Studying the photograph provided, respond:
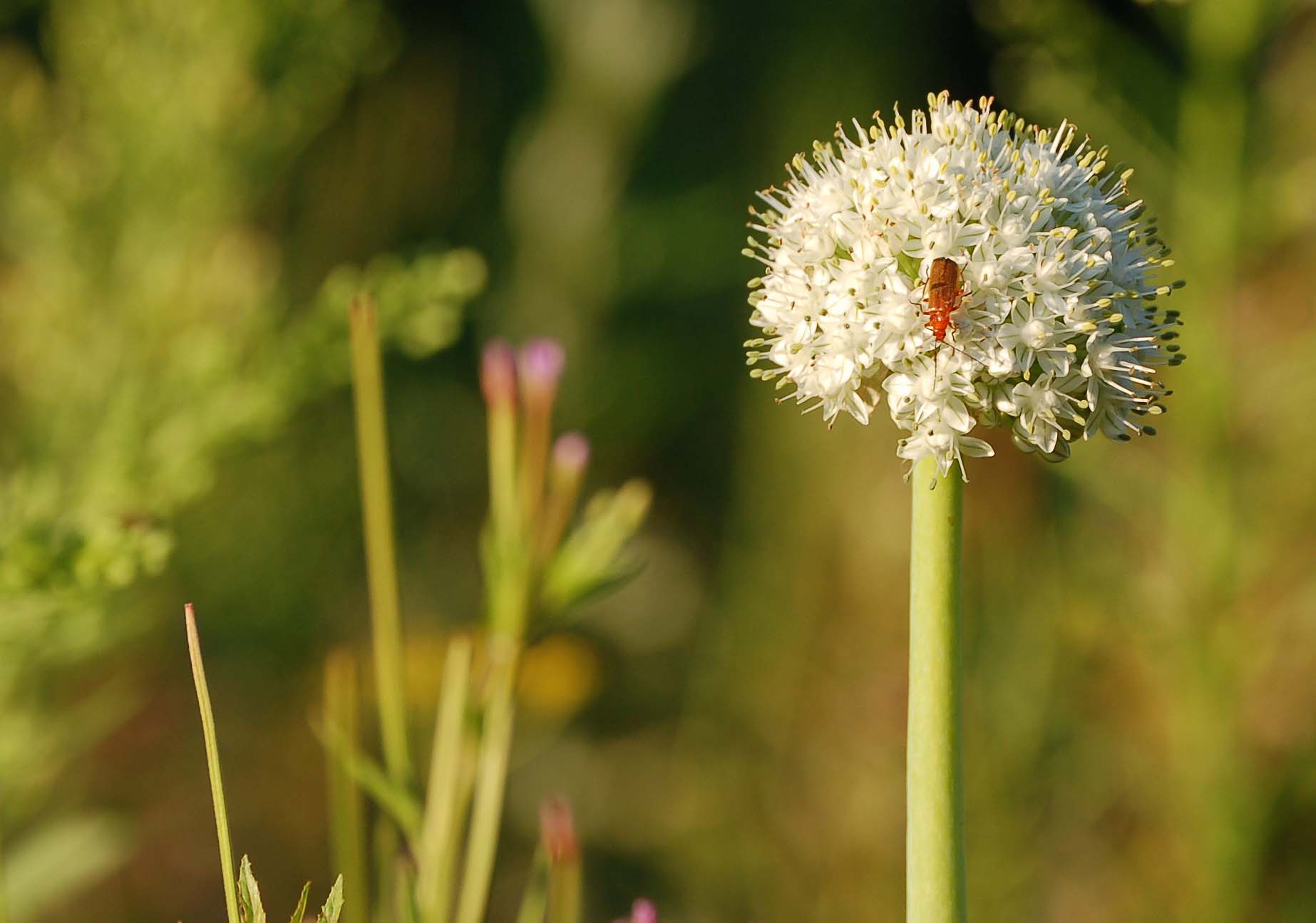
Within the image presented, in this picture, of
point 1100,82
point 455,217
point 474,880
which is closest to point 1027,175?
point 474,880

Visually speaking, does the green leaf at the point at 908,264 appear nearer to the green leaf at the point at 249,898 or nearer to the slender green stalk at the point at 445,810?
the slender green stalk at the point at 445,810

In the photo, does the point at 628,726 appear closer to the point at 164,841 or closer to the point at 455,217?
the point at 164,841

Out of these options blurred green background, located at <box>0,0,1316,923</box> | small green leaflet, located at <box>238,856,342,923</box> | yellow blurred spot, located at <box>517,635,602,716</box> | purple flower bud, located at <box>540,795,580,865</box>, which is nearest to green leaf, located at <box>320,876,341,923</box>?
small green leaflet, located at <box>238,856,342,923</box>

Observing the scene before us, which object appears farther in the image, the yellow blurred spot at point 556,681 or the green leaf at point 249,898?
the yellow blurred spot at point 556,681

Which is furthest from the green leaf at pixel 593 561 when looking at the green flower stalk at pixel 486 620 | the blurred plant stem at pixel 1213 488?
the blurred plant stem at pixel 1213 488

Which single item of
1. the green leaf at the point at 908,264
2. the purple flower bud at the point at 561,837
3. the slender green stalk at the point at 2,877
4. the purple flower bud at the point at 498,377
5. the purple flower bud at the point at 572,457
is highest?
the green leaf at the point at 908,264

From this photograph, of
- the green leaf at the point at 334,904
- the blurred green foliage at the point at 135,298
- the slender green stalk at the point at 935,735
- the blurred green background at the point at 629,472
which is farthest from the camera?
the blurred green background at the point at 629,472

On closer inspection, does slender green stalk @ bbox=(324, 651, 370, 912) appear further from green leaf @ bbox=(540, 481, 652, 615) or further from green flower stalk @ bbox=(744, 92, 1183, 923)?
green flower stalk @ bbox=(744, 92, 1183, 923)
